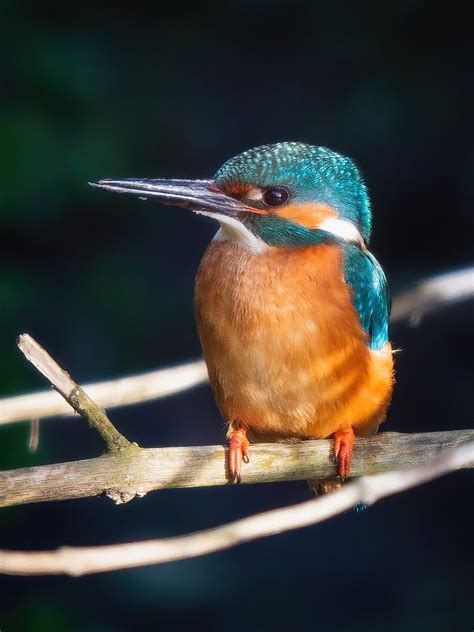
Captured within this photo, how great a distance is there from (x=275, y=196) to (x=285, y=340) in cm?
30

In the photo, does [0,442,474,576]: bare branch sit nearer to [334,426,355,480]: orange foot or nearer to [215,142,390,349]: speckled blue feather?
[334,426,355,480]: orange foot

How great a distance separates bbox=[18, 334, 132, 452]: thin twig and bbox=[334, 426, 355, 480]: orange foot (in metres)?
0.49

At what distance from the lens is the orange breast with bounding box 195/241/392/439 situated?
2057mm

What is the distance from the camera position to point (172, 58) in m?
3.34

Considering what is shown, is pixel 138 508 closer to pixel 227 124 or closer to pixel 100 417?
pixel 227 124

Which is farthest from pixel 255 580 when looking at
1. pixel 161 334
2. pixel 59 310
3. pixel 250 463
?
pixel 250 463

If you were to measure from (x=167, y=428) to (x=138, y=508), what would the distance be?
0.29 metres

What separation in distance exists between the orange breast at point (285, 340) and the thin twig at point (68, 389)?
0.44m

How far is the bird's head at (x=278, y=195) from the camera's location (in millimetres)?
2002

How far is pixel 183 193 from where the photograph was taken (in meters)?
1.99

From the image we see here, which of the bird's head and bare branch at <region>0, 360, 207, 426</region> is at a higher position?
the bird's head

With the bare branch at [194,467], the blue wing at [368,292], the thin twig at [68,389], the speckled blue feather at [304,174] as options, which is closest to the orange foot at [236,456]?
the bare branch at [194,467]

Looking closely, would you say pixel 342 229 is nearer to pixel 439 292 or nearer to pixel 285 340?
pixel 285 340

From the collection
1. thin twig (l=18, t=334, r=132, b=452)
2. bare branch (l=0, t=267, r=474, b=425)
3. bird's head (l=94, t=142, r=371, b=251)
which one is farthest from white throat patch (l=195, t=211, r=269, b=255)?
thin twig (l=18, t=334, r=132, b=452)
